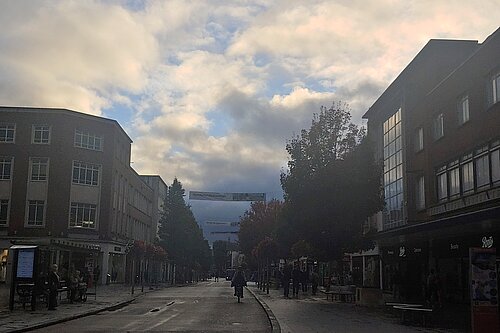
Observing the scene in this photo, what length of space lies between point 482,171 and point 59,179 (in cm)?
4201

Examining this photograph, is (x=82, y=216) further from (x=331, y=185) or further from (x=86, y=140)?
(x=331, y=185)

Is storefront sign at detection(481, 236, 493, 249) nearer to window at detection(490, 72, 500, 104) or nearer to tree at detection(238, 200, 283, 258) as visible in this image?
window at detection(490, 72, 500, 104)

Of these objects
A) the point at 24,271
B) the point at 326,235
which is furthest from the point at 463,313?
the point at 24,271

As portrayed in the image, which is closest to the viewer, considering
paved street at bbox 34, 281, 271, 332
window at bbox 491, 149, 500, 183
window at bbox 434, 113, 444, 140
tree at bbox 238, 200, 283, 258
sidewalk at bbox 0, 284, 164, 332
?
sidewalk at bbox 0, 284, 164, 332

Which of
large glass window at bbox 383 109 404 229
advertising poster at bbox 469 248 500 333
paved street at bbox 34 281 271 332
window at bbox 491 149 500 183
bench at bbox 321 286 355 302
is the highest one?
large glass window at bbox 383 109 404 229

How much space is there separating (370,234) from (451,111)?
961 cm

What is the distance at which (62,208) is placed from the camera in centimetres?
5884

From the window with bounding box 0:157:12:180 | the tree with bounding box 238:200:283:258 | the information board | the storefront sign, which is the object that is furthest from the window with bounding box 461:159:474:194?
the window with bounding box 0:157:12:180

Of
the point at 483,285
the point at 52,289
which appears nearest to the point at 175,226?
the point at 52,289

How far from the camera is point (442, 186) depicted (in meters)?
33.6

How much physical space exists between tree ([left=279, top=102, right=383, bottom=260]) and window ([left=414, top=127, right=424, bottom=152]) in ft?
13.8

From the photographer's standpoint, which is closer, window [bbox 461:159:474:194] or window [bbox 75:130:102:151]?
window [bbox 461:159:474:194]

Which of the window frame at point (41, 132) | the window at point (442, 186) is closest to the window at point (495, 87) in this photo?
the window at point (442, 186)

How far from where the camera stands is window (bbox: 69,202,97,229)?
59.9 meters
